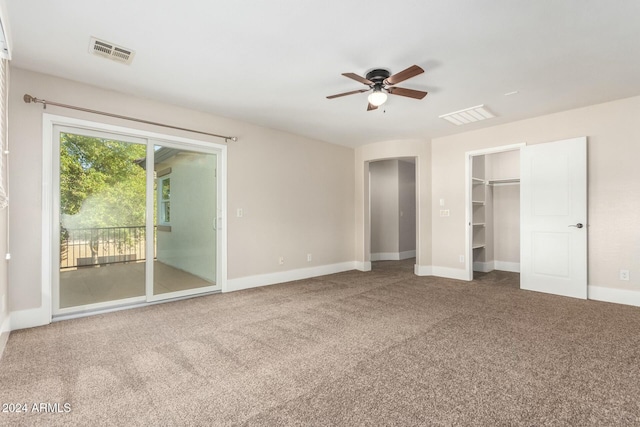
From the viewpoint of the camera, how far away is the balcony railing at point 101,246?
344 centimetres

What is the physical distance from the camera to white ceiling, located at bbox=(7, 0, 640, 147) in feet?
7.23

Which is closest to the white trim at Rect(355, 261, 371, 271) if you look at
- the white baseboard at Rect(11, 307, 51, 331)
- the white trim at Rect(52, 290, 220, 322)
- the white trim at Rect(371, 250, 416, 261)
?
the white trim at Rect(371, 250, 416, 261)

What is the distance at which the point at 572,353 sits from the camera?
2.44 meters

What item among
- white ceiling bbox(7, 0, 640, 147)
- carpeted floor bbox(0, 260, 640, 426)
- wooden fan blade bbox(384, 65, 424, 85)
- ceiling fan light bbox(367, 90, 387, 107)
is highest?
white ceiling bbox(7, 0, 640, 147)

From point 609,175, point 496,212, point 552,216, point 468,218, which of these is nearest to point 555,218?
point 552,216

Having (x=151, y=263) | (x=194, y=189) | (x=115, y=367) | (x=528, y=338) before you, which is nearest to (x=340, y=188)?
(x=194, y=189)

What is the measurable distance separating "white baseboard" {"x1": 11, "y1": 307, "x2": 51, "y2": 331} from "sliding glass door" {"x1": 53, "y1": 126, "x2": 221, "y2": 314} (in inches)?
4.7

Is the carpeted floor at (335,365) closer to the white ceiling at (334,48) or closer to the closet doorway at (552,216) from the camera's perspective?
the closet doorway at (552,216)

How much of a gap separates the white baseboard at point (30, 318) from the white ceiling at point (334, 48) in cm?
243

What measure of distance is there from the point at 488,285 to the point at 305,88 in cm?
404

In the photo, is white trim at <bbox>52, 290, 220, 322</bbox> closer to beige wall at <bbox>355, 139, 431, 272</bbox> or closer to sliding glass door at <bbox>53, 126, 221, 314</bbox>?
sliding glass door at <bbox>53, 126, 221, 314</bbox>

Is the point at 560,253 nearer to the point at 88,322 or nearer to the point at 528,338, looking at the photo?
the point at 528,338

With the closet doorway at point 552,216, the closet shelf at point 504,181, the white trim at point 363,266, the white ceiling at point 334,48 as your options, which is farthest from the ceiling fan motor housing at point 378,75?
the closet shelf at point 504,181

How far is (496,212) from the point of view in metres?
6.21
